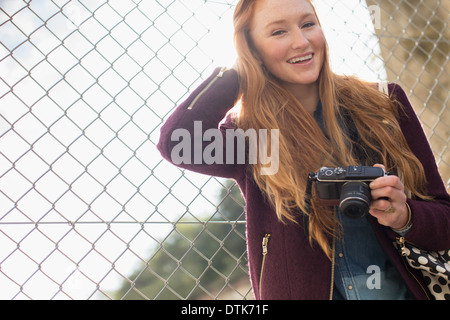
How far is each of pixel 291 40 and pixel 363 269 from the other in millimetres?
690

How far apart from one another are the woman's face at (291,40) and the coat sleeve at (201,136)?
186mm

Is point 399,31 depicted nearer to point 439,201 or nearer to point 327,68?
point 327,68

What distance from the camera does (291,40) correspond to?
49.7 inches

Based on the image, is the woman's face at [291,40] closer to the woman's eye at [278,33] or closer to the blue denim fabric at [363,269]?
the woman's eye at [278,33]

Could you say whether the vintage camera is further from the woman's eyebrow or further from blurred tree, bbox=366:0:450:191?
blurred tree, bbox=366:0:450:191

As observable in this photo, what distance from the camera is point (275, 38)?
129 centimetres

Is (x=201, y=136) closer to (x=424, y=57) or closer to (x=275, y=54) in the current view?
(x=275, y=54)

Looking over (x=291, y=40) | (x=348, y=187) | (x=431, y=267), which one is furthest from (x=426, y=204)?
(x=291, y=40)

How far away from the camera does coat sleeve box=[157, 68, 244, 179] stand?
125 cm

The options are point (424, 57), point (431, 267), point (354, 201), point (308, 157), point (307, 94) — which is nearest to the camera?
point (354, 201)

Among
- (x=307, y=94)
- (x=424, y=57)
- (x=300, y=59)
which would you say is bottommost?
(x=424, y=57)

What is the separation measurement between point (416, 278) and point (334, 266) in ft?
0.70

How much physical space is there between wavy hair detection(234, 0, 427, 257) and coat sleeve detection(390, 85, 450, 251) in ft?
0.10
